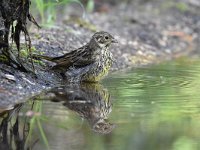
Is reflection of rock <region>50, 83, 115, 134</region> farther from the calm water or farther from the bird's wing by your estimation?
the bird's wing

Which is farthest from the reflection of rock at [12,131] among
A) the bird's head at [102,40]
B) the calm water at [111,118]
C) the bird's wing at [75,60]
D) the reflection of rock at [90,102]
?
the bird's head at [102,40]

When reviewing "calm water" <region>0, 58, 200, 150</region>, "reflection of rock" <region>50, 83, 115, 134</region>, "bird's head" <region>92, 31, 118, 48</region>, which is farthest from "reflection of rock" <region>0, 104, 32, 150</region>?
"bird's head" <region>92, 31, 118, 48</region>

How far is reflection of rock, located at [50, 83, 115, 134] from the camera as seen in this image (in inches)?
248

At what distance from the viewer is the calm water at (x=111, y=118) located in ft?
18.1

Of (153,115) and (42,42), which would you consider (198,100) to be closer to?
(153,115)

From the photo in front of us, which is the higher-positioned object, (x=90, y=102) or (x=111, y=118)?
(x=90, y=102)

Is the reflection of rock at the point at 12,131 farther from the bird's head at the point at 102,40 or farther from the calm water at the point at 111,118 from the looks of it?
the bird's head at the point at 102,40

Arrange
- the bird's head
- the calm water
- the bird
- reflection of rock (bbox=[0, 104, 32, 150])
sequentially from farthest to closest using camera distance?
the bird's head, the bird, the calm water, reflection of rock (bbox=[0, 104, 32, 150])

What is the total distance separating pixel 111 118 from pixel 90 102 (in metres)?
0.79

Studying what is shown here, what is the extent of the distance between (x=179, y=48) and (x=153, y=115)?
676cm

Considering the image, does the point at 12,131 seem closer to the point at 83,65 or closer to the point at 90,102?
the point at 90,102

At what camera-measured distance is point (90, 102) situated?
7215 millimetres

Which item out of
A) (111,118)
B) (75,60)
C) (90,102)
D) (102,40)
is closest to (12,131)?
(111,118)

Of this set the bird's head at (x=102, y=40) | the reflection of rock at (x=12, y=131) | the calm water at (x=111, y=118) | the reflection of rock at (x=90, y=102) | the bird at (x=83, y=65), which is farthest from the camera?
the bird's head at (x=102, y=40)
